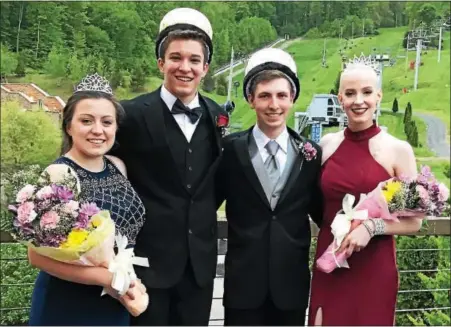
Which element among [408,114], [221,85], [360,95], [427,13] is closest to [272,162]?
[360,95]

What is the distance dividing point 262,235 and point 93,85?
2.48 ft

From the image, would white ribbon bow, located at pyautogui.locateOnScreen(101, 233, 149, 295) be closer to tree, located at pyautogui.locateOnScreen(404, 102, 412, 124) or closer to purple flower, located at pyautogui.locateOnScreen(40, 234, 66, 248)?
purple flower, located at pyautogui.locateOnScreen(40, 234, 66, 248)

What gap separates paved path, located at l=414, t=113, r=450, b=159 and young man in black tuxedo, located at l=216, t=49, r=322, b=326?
479 centimetres

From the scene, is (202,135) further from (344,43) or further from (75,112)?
(344,43)

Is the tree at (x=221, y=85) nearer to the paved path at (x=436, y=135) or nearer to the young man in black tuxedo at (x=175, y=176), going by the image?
the paved path at (x=436, y=135)

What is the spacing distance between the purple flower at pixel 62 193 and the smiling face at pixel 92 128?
0.18 meters

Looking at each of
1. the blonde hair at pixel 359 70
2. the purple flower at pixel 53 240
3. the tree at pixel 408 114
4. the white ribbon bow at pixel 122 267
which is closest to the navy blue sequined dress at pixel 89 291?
the white ribbon bow at pixel 122 267

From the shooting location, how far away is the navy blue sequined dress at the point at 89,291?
1.76 metres

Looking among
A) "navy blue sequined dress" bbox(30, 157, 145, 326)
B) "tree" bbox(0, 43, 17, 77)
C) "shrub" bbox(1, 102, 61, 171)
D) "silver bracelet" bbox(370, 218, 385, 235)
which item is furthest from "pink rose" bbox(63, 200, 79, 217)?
"tree" bbox(0, 43, 17, 77)

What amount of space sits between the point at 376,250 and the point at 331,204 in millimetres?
224

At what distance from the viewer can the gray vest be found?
6.64 feet

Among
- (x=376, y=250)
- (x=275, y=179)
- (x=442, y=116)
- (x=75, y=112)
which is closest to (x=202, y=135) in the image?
(x=275, y=179)

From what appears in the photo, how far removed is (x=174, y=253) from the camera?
1.98 meters

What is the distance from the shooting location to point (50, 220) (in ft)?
5.28
